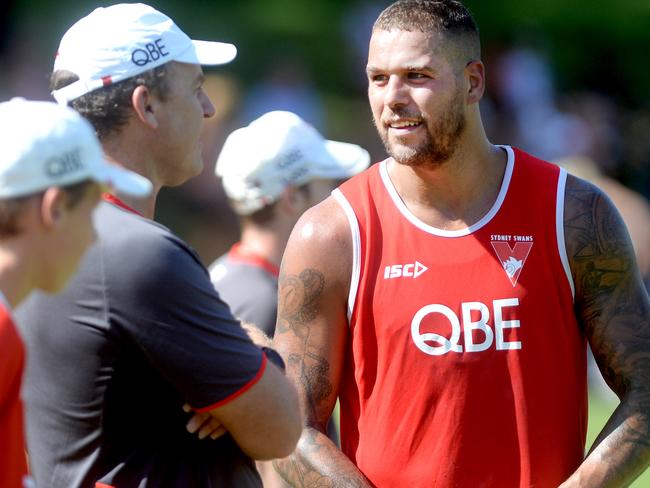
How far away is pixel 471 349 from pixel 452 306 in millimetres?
162

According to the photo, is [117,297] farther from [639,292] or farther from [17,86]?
[17,86]

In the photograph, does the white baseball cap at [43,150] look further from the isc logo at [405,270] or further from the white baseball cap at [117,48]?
the isc logo at [405,270]

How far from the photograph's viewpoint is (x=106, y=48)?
156 inches

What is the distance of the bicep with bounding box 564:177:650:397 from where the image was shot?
14.0ft

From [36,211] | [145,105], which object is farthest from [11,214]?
[145,105]

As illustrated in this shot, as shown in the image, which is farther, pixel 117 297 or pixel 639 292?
pixel 639 292

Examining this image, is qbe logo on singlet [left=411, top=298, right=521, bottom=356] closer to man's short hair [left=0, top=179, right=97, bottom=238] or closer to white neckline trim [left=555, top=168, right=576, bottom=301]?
white neckline trim [left=555, top=168, right=576, bottom=301]

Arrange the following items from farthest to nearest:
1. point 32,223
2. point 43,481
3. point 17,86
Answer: point 17,86 → point 43,481 → point 32,223

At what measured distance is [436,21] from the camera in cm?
445

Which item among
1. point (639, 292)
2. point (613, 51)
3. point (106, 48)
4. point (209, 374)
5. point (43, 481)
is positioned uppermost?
point (613, 51)

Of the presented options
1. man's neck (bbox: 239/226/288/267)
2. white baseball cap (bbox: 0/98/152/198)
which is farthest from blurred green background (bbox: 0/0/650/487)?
white baseball cap (bbox: 0/98/152/198)

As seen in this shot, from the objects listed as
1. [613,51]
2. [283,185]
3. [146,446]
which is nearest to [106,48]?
[146,446]

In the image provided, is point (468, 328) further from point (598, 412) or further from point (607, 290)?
point (598, 412)

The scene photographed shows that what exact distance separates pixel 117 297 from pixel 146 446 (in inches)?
18.7
